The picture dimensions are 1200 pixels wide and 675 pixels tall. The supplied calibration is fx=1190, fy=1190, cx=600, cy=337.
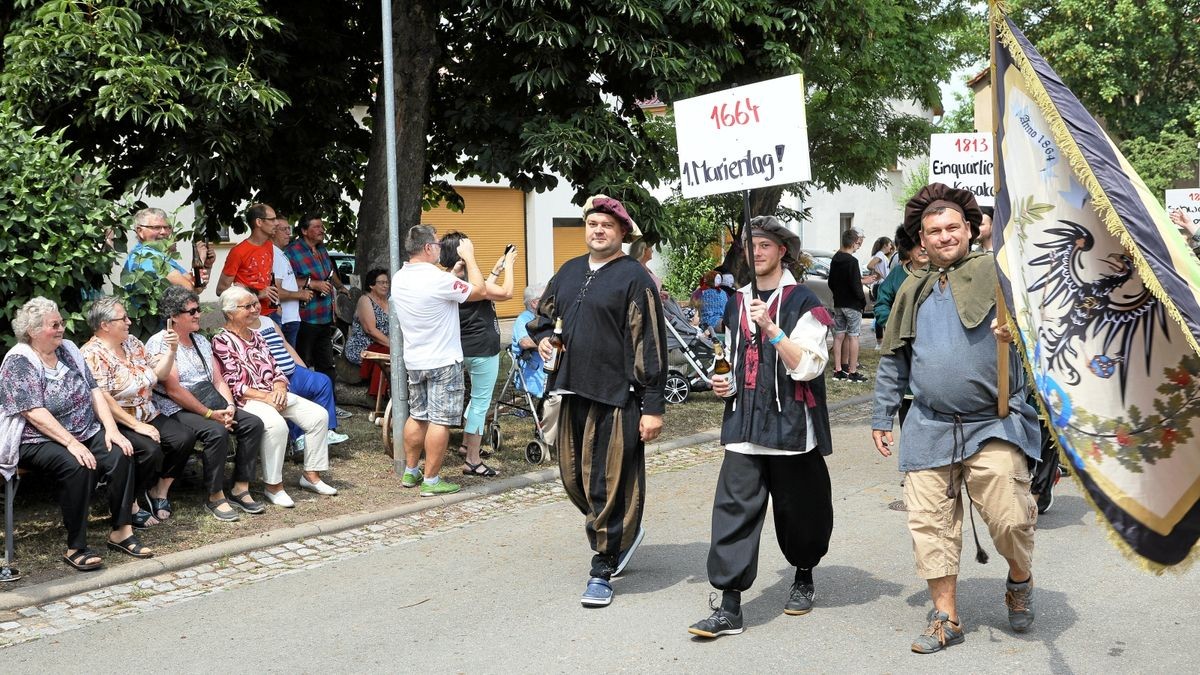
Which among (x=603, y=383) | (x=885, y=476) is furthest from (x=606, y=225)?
(x=885, y=476)

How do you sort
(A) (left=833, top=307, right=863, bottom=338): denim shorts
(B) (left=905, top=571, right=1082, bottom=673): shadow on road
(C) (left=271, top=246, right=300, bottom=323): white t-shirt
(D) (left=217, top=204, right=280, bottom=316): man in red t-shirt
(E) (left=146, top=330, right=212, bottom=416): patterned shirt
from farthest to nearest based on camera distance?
(A) (left=833, top=307, right=863, bottom=338): denim shorts → (C) (left=271, top=246, right=300, bottom=323): white t-shirt → (D) (left=217, top=204, right=280, bottom=316): man in red t-shirt → (E) (left=146, top=330, right=212, bottom=416): patterned shirt → (B) (left=905, top=571, right=1082, bottom=673): shadow on road

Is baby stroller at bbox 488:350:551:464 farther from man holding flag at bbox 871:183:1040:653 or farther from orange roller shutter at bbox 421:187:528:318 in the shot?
orange roller shutter at bbox 421:187:528:318

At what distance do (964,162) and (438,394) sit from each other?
4962 millimetres

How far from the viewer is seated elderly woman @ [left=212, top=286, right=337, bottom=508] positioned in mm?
7973

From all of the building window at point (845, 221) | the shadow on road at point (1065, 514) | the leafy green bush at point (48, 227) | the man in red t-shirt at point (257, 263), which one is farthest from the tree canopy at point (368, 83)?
the building window at point (845, 221)

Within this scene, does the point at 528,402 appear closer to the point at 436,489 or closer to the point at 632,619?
the point at 436,489

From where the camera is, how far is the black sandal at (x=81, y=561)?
255 inches

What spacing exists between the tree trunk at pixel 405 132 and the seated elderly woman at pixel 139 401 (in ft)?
12.5

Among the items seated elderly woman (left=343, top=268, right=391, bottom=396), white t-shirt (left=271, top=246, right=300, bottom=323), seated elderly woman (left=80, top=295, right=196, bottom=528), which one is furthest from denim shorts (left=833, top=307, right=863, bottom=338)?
seated elderly woman (left=80, top=295, right=196, bottom=528)

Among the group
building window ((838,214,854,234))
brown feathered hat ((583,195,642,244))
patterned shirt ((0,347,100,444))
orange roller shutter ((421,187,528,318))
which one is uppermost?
building window ((838,214,854,234))

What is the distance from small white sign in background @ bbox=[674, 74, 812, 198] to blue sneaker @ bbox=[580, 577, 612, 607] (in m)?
2.02

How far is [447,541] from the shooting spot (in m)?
7.35

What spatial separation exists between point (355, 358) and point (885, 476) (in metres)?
4.94

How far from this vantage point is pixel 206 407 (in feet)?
25.5
